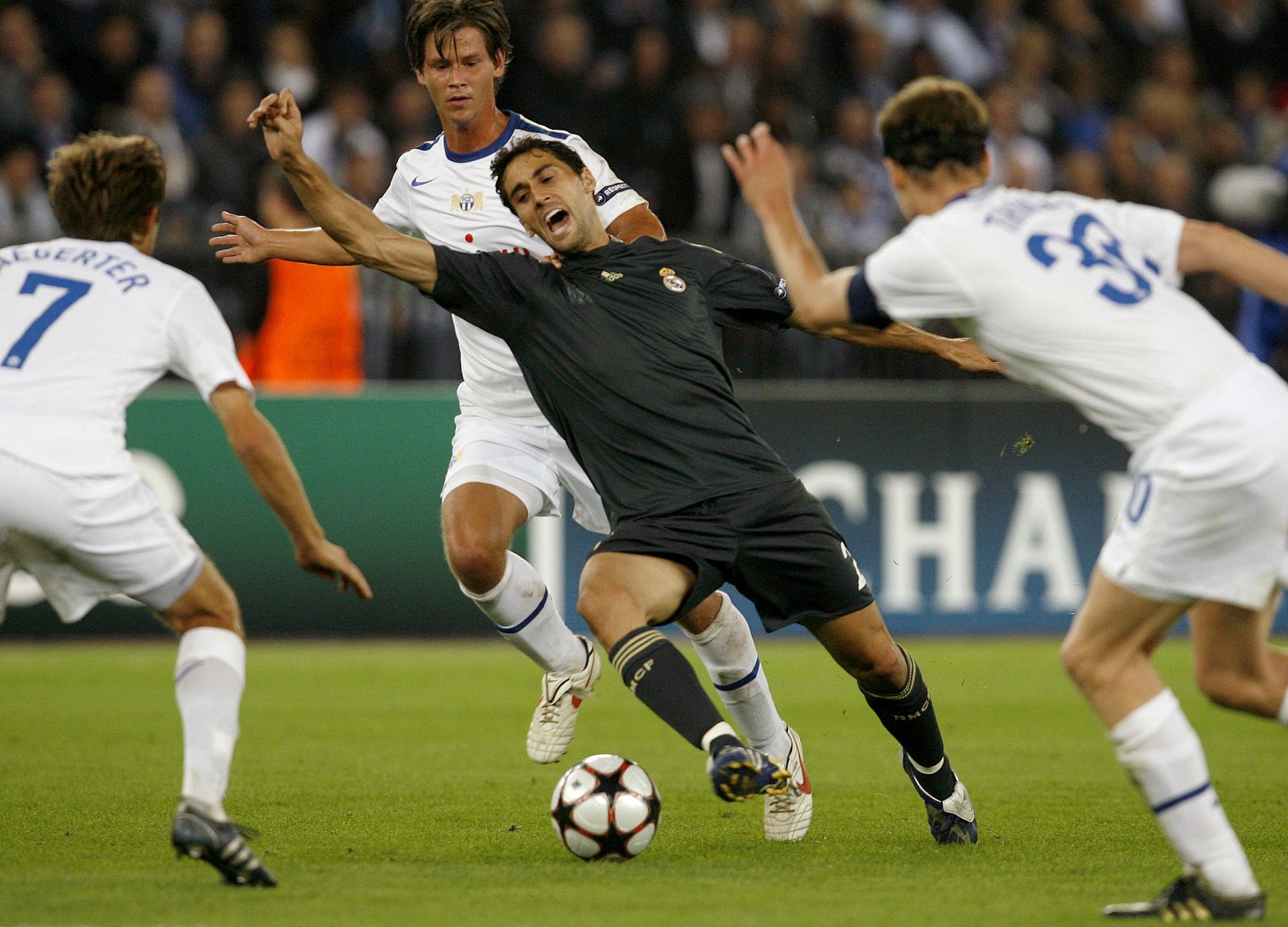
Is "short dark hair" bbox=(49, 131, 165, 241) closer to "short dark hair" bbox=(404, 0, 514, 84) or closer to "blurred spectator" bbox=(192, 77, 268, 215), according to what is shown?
"short dark hair" bbox=(404, 0, 514, 84)

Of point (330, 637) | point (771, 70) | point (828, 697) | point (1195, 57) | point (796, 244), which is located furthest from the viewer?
point (1195, 57)

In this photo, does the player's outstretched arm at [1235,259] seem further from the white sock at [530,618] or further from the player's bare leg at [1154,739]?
the white sock at [530,618]

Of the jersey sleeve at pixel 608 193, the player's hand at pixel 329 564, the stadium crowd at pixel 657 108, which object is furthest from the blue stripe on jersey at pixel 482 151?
the stadium crowd at pixel 657 108

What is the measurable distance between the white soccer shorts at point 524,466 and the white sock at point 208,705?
70.0 inches

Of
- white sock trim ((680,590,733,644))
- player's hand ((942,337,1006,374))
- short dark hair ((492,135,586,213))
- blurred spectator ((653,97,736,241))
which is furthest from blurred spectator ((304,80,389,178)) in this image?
player's hand ((942,337,1006,374))

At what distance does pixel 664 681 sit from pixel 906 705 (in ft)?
3.75

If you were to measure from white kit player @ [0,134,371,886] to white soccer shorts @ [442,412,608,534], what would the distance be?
1.75 m

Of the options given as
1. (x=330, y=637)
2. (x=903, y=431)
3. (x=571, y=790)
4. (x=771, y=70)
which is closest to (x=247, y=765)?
(x=571, y=790)

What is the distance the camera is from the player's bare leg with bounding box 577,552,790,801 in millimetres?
4875

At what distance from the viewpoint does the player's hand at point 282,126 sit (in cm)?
534

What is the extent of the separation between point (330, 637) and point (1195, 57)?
11020mm

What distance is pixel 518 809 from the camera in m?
6.54

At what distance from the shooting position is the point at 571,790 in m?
5.58

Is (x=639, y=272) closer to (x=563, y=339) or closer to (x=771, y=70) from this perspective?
(x=563, y=339)
